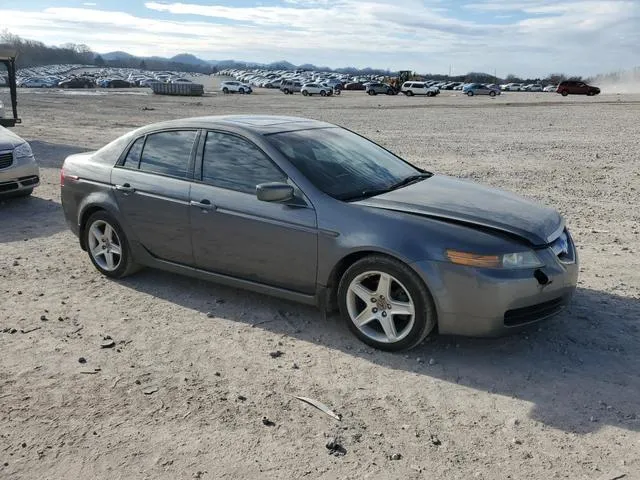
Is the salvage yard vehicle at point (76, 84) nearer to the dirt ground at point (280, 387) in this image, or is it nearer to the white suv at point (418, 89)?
the white suv at point (418, 89)

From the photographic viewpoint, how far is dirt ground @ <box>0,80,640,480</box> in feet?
10.4

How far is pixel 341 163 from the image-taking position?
A: 16.6ft

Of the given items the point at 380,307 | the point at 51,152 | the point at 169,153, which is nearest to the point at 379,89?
the point at 51,152

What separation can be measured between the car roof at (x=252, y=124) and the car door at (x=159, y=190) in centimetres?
9

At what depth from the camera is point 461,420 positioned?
354cm

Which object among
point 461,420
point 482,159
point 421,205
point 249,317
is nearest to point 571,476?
point 461,420

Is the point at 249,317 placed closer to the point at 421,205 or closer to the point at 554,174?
the point at 421,205

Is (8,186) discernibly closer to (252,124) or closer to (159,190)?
(159,190)

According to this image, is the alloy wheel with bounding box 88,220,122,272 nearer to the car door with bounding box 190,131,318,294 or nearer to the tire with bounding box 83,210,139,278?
the tire with bounding box 83,210,139,278

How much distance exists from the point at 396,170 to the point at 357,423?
259 centimetres

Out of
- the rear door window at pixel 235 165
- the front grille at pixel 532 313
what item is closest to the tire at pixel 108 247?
the rear door window at pixel 235 165

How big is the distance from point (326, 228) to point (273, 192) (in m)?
0.47

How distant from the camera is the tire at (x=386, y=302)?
4.14 meters

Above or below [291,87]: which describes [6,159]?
below
